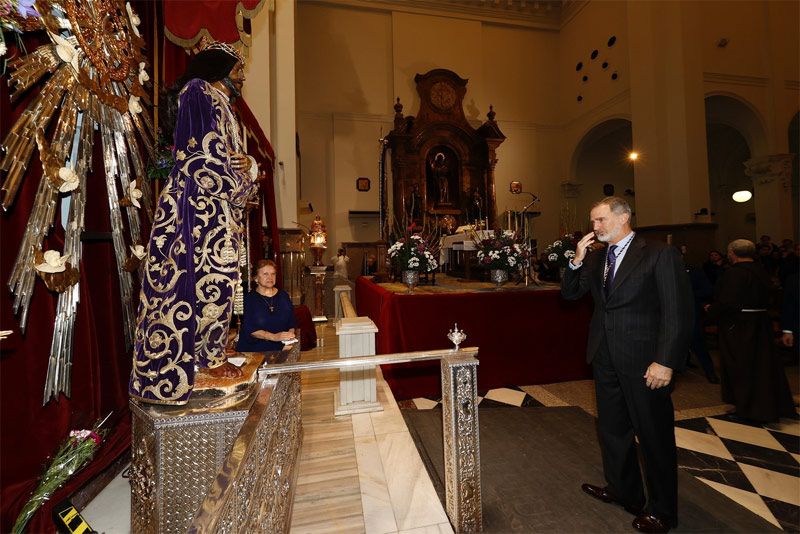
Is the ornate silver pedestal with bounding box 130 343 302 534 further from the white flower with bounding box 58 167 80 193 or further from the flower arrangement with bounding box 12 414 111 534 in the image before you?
the white flower with bounding box 58 167 80 193

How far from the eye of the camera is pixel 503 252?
482 centimetres

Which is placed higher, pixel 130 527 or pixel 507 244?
pixel 507 244

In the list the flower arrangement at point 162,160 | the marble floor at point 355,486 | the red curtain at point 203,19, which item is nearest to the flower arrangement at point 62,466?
the marble floor at point 355,486

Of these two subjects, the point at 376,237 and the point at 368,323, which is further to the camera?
the point at 376,237

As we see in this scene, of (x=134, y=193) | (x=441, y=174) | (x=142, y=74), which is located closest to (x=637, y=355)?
(x=134, y=193)

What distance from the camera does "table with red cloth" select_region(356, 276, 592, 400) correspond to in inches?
160

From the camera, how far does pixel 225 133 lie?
1.86 meters

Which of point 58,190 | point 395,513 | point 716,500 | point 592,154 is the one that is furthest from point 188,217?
point 592,154

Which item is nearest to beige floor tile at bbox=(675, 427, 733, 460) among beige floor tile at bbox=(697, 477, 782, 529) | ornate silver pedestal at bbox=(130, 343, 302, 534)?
beige floor tile at bbox=(697, 477, 782, 529)

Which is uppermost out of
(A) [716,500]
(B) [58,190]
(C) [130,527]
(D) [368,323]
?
(B) [58,190]

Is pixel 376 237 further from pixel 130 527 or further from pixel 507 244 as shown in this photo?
pixel 130 527

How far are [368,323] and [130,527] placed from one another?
7.05 ft

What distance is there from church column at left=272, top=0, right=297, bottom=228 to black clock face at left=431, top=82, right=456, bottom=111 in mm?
6439

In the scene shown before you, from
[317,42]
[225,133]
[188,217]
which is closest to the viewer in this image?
[188,217]
